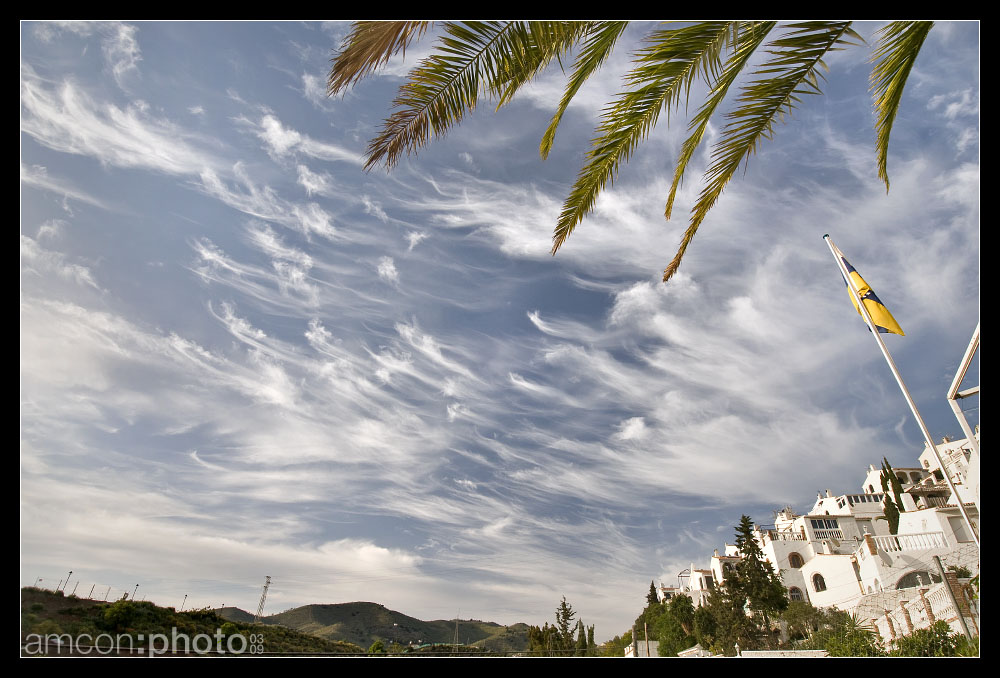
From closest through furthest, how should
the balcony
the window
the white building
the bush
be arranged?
1. the bush
2. the white building
3. the balcony
4. the window

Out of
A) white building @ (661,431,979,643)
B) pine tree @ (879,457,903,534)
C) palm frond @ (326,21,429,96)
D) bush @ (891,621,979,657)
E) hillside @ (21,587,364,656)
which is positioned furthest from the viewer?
pine tree @ (879,457,903,534)

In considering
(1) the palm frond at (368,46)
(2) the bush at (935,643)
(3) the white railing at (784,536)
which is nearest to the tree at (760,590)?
(3) the white railing at (784,536)

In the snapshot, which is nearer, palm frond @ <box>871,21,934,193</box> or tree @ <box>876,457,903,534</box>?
palm frond @ <box>871,21,934,193</box>

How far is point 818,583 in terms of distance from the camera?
35.7 m

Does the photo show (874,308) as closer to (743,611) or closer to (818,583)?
(743,611)

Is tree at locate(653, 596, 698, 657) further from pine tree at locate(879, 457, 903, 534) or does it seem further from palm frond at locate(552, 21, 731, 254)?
palm frond at locate(552, 21, 731, 254)

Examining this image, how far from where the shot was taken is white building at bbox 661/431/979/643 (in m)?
18.7

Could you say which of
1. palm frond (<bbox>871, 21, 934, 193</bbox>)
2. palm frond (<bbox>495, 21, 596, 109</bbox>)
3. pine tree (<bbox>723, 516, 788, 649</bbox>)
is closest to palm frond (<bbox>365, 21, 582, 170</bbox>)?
palm frond (<bbox>495, 21, 596, 109</bbox>)

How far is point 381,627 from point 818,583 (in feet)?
109
